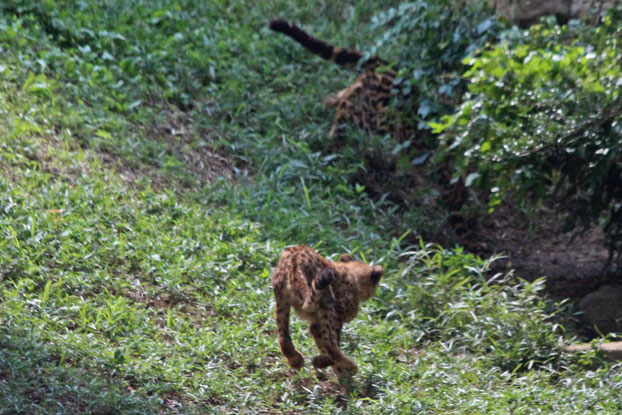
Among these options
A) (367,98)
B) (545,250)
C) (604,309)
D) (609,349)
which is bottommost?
(609,349)

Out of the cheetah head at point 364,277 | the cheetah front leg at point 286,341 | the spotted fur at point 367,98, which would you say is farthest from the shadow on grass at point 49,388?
the spotted fur at point 367,98

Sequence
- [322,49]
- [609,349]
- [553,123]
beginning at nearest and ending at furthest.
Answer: [609,349] < [553,123] < [322,49]

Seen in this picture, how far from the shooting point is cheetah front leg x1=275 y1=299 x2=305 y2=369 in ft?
17.4

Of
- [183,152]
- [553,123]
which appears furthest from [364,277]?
[183,152]

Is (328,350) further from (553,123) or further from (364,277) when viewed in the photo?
(553,123)

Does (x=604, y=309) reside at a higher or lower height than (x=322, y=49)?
lower

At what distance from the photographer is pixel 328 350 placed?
17.1ft

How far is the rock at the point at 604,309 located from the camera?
665 centimetres

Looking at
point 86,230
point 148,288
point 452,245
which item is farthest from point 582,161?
point 86,230

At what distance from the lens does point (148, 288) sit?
6125 millimetres

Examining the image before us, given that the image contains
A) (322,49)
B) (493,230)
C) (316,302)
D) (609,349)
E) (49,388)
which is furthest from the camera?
(322,49)

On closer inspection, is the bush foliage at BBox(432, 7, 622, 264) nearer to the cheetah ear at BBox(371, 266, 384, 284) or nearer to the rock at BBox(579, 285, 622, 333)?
the rock at BBox(579, 285, 622, 333)

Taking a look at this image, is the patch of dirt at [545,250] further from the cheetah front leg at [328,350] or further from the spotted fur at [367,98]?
the cheetah front leg at [328,350]

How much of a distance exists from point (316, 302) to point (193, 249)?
6.17 ft
